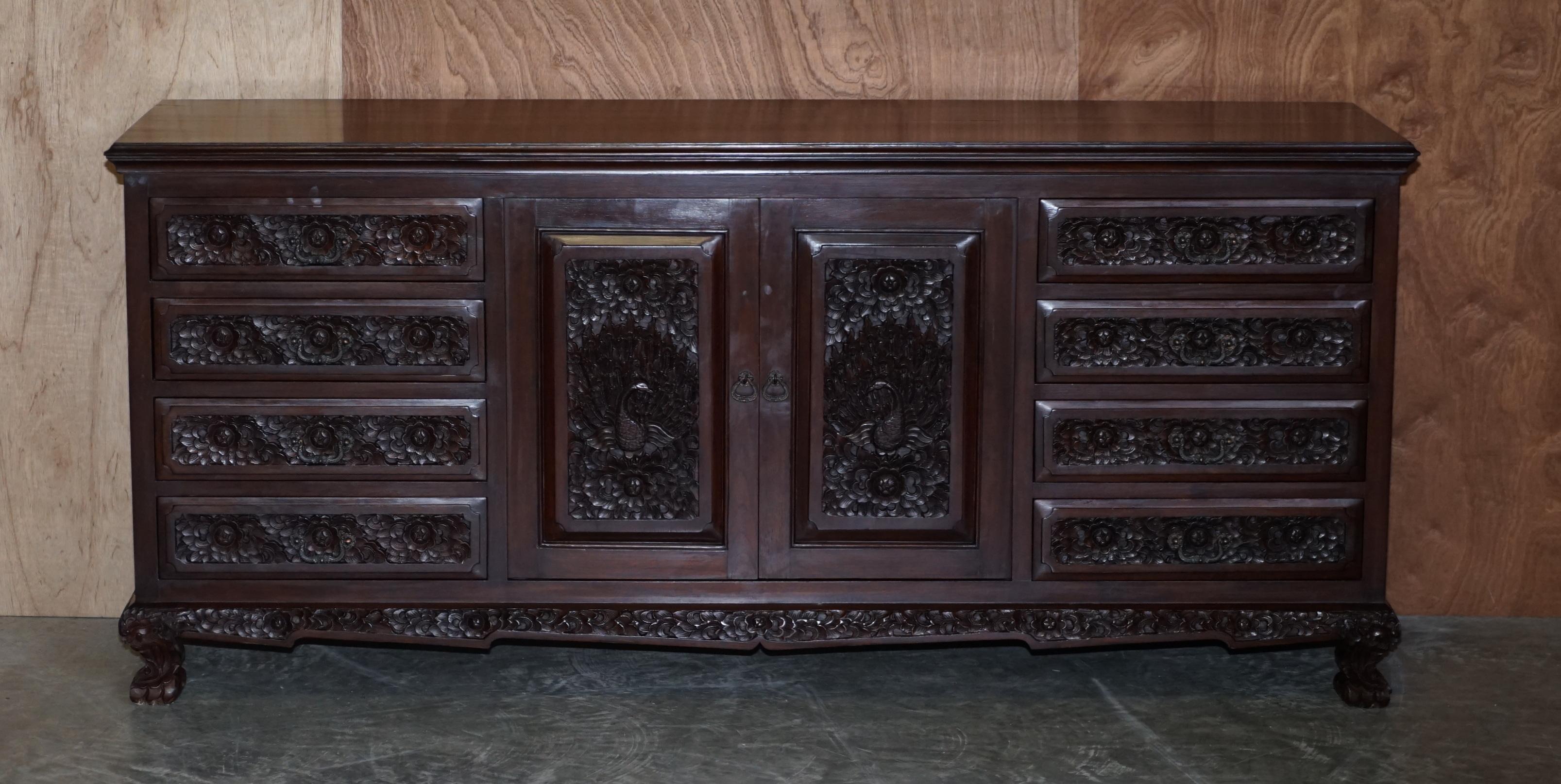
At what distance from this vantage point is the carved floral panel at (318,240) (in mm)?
2588

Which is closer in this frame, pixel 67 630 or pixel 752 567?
pixel 752 567

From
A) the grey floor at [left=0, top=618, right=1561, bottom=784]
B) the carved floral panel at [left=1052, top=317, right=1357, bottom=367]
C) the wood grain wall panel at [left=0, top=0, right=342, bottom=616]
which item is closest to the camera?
the grey floor at [left=0, top=618, right=1561, bottom=784]

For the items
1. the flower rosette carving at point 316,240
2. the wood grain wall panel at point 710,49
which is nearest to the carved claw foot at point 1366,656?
the wood grain wall panel at point 710,49

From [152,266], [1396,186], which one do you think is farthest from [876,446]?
[152,266]

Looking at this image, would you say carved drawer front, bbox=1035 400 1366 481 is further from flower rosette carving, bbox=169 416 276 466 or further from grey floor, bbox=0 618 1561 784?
flower rosette carving, bbox=169 416 276 466

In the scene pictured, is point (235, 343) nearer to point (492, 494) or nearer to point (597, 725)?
point (492, 494)

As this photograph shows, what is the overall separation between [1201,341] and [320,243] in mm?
1356

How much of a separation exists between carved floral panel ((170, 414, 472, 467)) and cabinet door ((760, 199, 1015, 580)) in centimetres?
50

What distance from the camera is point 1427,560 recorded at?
3217 mm

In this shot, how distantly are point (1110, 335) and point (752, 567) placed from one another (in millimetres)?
666

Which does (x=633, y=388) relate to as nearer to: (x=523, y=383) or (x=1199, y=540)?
(x=523, y=383)

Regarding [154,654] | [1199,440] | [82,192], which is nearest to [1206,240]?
[1199,440]

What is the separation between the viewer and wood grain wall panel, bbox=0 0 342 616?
300cm

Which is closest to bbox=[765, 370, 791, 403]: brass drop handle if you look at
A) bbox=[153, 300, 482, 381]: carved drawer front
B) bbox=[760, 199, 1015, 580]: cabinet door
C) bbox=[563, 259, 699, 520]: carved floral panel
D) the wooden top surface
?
bbox=[760, 199, 1015, 580]: cabinet door
